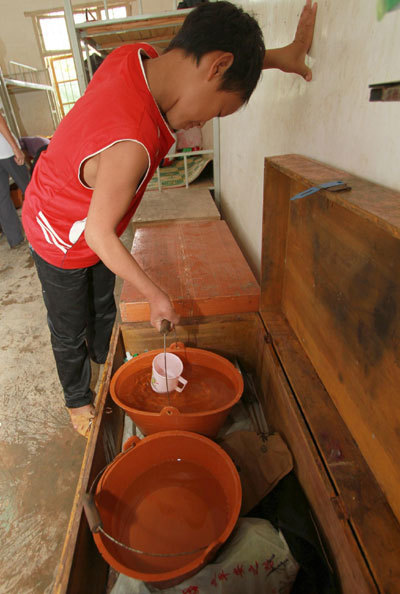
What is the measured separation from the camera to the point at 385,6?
62cm

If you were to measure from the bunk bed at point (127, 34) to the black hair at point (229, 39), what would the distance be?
212cm

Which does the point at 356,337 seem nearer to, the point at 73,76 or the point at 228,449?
the point at 228,449

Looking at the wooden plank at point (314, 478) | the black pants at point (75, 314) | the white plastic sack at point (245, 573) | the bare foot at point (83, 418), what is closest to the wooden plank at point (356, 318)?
the wooden plank at point (314, 478)

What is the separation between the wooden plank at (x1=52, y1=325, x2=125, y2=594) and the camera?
0.71 meters

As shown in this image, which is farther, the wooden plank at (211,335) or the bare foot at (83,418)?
the bare foot at (83,418)

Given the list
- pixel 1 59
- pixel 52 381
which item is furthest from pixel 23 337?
pixel 1 59

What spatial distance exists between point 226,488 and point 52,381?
1279 millimetres

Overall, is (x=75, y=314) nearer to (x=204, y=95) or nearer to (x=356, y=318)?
(x=204, y=95)

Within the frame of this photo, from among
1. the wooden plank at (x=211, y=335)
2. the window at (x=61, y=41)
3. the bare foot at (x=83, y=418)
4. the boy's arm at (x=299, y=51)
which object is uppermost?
the window at (x=61, y=41)

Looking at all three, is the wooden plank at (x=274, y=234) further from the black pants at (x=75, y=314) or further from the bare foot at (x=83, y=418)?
the bare foot at (x=83, y=418)

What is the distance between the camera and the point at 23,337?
223 cm

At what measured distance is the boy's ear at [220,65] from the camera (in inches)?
28.4

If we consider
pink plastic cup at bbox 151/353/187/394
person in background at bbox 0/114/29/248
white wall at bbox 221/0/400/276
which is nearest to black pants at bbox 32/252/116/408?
pink plastic cup at bbox 151/353/187/394

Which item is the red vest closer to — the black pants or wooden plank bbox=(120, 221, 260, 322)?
the black pants
